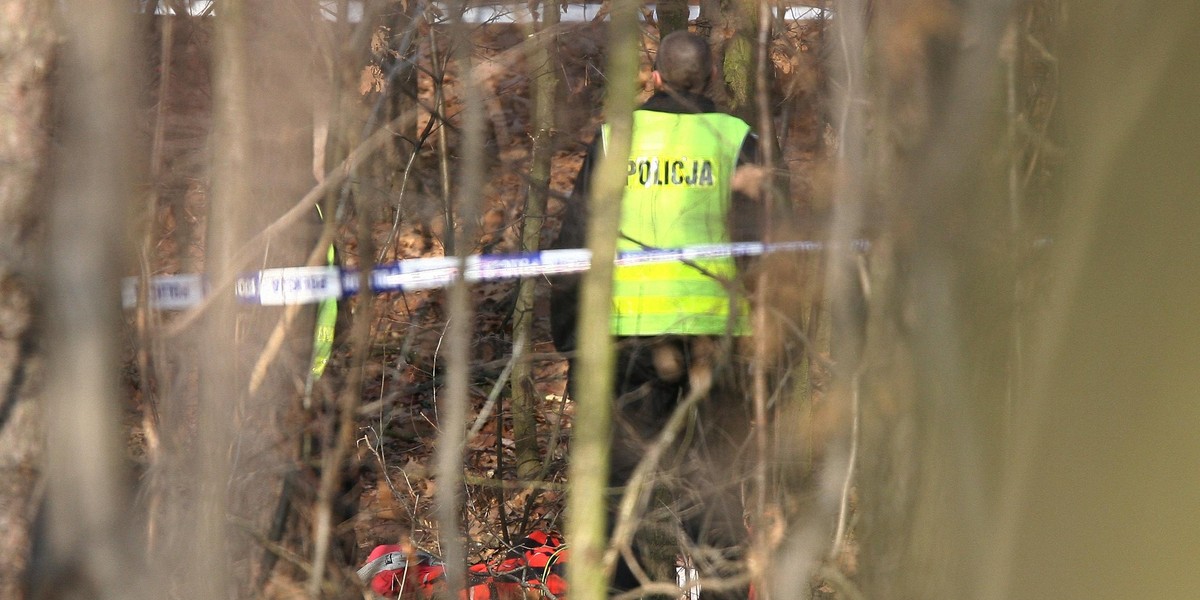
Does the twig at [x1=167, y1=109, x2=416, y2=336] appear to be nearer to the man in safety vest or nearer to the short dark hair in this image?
the man in safety vest

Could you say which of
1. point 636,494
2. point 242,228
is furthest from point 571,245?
point 242,228

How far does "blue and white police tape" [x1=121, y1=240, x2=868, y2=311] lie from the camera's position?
6.06 ft

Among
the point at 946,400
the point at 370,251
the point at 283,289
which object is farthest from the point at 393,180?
the point at 946,400

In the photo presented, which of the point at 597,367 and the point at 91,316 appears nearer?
the point at 91,316

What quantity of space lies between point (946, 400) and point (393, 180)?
112 inches

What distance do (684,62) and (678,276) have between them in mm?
746

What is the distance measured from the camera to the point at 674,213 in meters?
4.00

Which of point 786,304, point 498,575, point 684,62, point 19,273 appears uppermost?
point 684,62

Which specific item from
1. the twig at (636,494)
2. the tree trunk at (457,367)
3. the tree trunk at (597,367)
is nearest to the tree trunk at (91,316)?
the tree trunk at (457,367)

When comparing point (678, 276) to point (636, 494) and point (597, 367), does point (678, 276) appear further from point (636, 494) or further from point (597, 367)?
point (597, 367)

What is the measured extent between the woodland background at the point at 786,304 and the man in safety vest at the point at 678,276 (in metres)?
0.32

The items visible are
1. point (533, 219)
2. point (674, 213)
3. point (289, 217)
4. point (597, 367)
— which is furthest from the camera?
point (533, 219)

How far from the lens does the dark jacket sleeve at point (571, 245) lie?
3.99 meters

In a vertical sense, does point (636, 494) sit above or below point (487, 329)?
→ below
